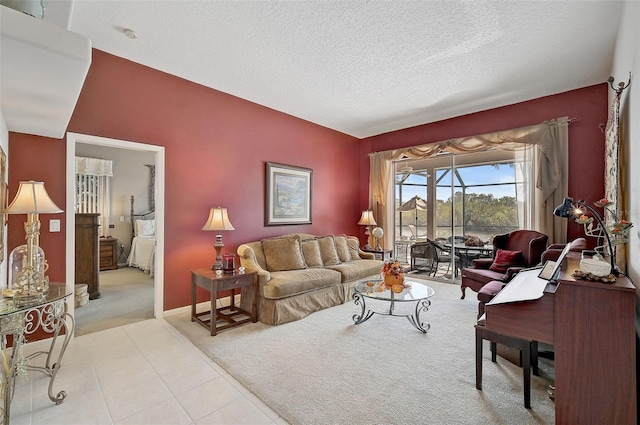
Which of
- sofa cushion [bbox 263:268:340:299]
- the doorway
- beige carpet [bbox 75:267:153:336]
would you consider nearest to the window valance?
beige carpet [bbox 75:267:153:336]

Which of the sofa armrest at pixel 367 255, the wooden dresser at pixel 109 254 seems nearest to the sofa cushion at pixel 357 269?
the sofa armrest at pixel 367 255

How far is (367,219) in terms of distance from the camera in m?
6.00

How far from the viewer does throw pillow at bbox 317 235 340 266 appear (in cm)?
479

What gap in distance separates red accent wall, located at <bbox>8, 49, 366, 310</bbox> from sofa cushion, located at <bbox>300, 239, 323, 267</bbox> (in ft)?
1.81

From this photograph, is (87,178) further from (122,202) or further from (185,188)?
(185,188)

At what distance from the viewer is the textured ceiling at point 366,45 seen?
2.48m

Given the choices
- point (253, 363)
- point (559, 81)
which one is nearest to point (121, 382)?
point (253, 363)

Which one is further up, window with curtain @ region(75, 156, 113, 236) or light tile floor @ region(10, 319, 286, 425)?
window with curtain @ region(75, 156, 113, 236)

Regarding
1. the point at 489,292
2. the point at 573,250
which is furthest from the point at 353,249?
the point at 573,250

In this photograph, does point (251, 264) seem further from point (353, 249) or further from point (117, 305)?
point (353, 249)

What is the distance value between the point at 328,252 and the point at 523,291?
3159 millimetres

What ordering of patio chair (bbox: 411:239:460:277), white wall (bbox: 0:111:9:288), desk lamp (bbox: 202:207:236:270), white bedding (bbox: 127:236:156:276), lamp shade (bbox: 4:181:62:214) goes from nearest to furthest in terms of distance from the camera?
lamp shade (bbox: 4:181:62:214), white wall (bbox: 0:111:9:288), desk lamp (bbox: 202:207:236:270), patio chair (bbox: 411:239:460:277), white bedding (bbox: 127:236:156:276)

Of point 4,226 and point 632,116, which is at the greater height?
point 632,116

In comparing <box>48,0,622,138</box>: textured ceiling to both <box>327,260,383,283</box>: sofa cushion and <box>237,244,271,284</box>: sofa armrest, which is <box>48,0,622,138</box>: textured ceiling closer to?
<box>237,244,271,284</box>: sofa armrest
